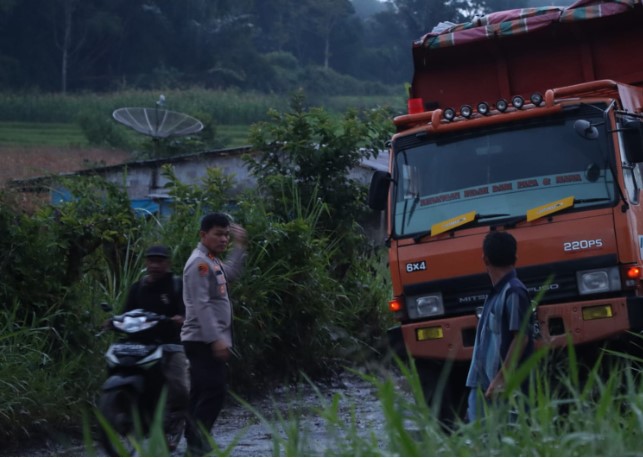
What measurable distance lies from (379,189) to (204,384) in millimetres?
2580

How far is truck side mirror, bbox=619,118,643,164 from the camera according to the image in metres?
8.11

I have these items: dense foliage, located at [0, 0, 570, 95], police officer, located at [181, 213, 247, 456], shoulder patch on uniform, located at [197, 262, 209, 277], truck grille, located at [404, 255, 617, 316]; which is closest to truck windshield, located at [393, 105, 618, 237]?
truck grille, located at [404, 255, 617, 316]

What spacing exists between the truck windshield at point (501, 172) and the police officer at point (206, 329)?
1922mm

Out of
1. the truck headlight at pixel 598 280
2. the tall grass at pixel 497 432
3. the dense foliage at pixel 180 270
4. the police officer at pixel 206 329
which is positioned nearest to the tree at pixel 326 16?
the dense foliage at pixel 180 270

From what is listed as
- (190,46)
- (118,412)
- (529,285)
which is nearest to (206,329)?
(118,412)

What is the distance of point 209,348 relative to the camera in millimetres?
7258

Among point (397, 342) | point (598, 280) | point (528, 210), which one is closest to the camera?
point (598, 280)

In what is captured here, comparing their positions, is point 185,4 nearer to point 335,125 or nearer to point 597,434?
point 335,125

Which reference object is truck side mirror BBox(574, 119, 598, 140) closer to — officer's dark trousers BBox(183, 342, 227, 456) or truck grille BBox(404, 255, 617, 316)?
truck grille BBox(404, 255, 617, 316)

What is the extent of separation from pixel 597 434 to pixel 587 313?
3.78 meters

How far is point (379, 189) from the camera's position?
29.5 feet

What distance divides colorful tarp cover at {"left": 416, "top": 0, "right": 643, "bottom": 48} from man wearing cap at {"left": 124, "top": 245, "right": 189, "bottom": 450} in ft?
12.6

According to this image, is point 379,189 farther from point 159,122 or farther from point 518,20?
point 159,122

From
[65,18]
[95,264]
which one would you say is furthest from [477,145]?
[65,18]
